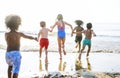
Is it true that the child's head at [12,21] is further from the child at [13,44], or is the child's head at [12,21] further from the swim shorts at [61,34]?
the swim shorts at [61,34]

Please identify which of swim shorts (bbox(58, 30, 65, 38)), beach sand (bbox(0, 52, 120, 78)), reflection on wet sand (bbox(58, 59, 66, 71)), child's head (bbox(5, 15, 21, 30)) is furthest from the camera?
swim shorts (bbox(58, 30, 65, 38))

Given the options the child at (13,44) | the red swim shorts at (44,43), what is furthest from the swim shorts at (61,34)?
the child at (13,44)

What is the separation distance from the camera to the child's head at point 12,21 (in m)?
8.17

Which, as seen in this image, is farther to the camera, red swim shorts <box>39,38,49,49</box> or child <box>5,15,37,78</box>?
red swim shorts <box>39,38,49,49</box>

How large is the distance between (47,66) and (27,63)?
4.39ft

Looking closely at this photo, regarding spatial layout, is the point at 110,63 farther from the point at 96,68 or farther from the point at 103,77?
the point at 103,77

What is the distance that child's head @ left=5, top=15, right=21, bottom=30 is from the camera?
8.17 m

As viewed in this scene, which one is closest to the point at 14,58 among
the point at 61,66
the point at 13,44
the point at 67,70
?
the point at 13,44

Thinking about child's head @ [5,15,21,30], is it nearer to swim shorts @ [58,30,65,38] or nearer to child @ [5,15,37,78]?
child @ [5,15,37,78]

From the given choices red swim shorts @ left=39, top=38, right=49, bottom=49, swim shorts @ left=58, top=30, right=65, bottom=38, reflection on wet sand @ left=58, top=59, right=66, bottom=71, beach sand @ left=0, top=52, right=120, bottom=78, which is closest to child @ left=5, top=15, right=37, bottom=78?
beach sand @ left=0, top=52, right=120, bottom=78

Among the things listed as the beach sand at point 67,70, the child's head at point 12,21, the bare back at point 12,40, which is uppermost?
the child's head at point 12,21

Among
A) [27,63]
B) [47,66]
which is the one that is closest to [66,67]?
[47,66]

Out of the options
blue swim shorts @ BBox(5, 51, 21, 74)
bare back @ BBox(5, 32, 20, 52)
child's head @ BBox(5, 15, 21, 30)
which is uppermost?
child's head @ BBox(5, 15, 21, 30)

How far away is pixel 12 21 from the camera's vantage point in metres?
8.22
